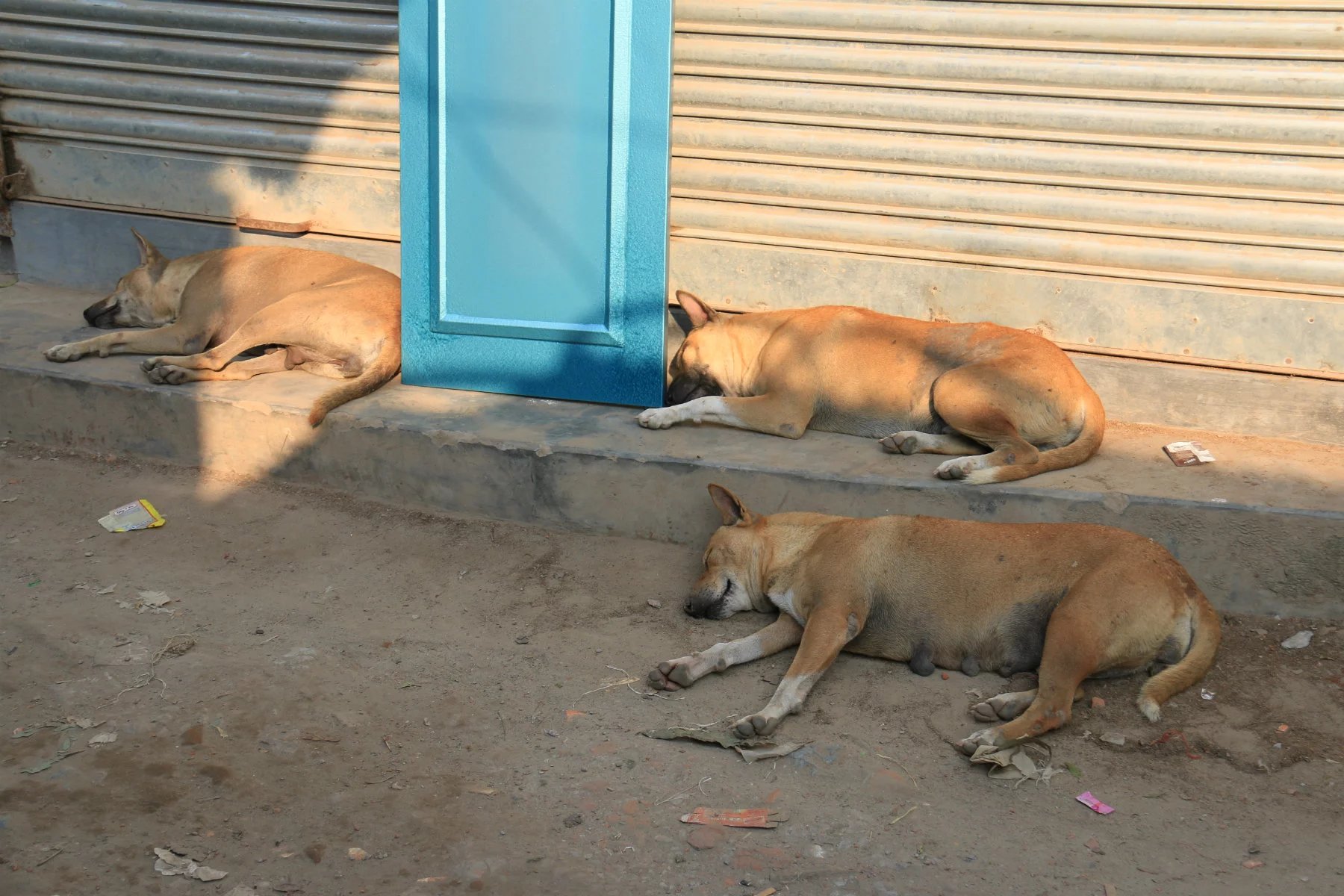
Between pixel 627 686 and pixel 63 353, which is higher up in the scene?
pixel 63 353

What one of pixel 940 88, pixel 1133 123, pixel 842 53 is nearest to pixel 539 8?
pixel 842 53

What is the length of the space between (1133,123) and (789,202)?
1727 millimetres

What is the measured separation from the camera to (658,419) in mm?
5992

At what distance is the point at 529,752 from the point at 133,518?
9.30 feet

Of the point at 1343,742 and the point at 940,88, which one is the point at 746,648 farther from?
the point at 940,88

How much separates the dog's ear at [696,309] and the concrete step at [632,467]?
0.68 metres

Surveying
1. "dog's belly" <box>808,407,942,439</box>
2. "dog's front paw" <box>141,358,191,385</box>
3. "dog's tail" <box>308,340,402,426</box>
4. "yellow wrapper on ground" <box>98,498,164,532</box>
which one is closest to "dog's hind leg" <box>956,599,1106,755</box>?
"dog's belly" <box>808,407,942,439</box>

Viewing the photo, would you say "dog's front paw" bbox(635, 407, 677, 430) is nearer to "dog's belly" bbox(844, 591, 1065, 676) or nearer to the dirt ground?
the dirt ground

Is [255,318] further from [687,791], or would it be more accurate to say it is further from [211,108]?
[687,791]

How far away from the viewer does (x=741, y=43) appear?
6.33 metres

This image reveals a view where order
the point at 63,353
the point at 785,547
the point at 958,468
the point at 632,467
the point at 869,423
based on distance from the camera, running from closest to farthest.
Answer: the point at 785,547
the point at 958,468
the point at 632,467
the point at 869,423
the point at 63,353

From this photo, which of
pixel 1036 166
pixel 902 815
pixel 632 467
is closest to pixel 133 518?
pixel 632 467

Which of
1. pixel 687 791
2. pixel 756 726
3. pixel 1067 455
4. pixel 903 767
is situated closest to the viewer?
pixel 687 791

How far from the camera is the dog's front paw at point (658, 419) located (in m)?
5.99
